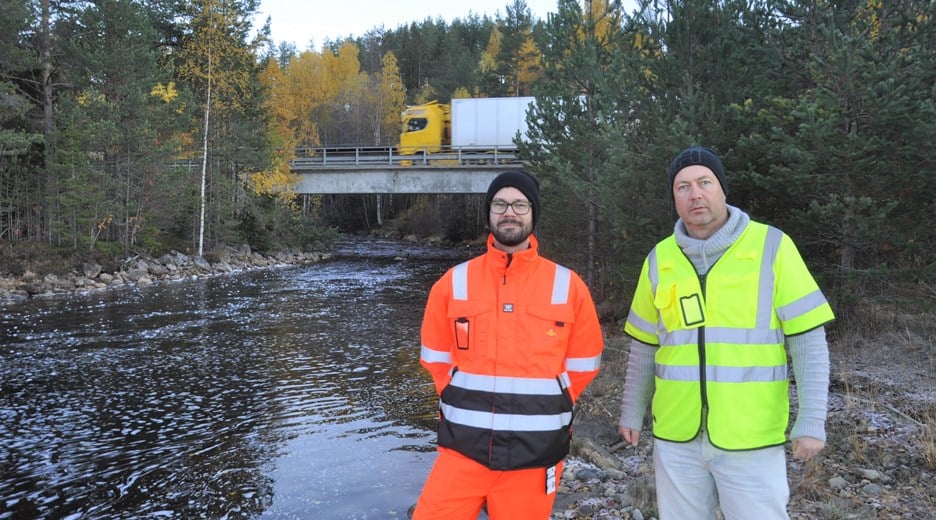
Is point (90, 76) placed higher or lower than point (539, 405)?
higher

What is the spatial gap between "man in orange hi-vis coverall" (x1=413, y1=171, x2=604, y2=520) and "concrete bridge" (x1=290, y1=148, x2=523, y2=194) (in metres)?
25.4

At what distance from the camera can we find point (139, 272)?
22.5 metres

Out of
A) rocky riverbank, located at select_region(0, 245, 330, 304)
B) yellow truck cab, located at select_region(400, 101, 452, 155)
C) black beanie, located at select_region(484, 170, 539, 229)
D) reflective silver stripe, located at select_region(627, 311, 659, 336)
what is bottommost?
rocky riverbank, located at select_region(0, 245, 330, 304)

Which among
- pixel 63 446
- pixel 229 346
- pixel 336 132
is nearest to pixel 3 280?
pixel 229 346

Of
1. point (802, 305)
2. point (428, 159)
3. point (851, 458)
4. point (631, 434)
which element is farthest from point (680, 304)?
point (428, 159)

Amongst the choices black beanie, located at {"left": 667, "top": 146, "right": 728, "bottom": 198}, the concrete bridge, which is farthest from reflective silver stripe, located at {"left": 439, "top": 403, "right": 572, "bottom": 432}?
the concrete bridge

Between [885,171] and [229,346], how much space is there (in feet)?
35.8

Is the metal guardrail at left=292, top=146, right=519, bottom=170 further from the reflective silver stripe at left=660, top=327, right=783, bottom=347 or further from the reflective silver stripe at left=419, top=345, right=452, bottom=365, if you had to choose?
the reflective silver stripe at left=660, top=327, right=783, bottom=347

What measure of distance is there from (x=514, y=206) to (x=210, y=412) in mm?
6648

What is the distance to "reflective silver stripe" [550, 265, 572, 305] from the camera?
2.93 m

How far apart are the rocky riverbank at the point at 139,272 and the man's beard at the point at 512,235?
18809 millimetres

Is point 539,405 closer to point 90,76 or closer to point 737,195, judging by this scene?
point 737,195

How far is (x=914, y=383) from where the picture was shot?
6691 mm

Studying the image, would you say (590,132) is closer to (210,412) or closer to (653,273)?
(210,412)
